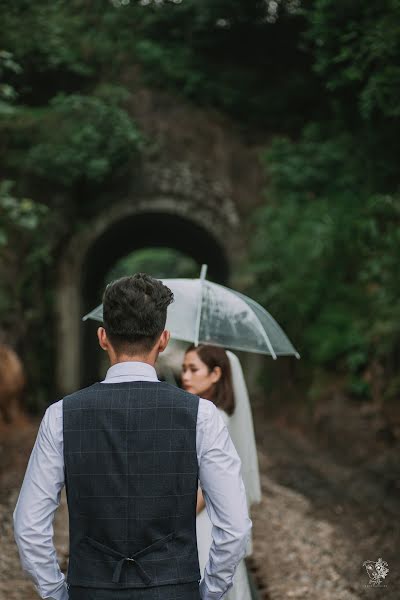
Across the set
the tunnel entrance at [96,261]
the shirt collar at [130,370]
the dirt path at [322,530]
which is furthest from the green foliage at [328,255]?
the shirt collar at [130,370]

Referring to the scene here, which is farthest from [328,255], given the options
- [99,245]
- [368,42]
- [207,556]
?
[207,556]

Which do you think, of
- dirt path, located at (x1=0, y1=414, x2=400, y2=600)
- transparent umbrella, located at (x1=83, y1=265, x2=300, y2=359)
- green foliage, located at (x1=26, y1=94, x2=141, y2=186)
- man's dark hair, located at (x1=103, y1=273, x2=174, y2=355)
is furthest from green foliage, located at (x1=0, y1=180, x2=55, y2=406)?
man's dark hair, located at (x1=103, y1=273, x2=174, y2=355)

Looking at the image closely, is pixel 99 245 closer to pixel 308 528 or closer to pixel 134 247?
pixel 134 247

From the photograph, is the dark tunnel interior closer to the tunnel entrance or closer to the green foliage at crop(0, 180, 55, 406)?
the tunnel entrance

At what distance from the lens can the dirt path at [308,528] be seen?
490cm

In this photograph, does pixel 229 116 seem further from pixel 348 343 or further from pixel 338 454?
pixel 338 454

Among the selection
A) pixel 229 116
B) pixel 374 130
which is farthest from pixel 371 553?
pixel 229 116

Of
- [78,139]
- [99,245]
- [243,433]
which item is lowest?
[243,433]

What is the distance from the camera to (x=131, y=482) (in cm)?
204

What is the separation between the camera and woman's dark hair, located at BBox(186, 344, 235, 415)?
366 cm

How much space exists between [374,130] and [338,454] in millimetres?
5783

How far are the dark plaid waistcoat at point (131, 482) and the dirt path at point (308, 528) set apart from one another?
9.85ft

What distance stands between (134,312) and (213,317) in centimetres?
195

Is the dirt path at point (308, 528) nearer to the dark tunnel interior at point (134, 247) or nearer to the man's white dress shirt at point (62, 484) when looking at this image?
the man's white dress shirt at point (62, 484)
